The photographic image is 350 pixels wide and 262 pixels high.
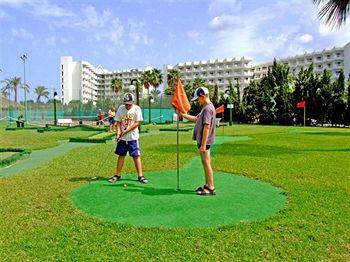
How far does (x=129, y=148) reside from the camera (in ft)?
24.3

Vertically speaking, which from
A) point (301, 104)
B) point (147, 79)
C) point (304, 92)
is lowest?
point (301, 104)

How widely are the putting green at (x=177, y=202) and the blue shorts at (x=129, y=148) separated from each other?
0.57 meters

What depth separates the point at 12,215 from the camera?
532 cm

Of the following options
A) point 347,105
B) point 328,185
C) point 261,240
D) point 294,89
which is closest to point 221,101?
point 294,89

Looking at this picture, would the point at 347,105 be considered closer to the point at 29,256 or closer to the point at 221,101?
the point at 221,101

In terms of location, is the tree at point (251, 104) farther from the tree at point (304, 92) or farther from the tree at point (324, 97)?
the tree at point (324, 97)

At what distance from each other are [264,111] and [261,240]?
143 feet

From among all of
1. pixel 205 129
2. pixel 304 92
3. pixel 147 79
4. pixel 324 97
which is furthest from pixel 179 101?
pixel 147 79

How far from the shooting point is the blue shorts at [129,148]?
7.38 m

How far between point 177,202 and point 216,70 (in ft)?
347

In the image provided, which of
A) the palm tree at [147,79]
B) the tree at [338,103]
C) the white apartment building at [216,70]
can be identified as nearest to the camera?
the tree at [338,103]

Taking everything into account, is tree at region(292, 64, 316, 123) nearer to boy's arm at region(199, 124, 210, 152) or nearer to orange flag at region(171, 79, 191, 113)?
orange flag at region(171, 79, 191, 113)

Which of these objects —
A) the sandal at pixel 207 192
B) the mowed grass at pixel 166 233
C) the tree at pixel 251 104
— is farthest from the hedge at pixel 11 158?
the tree at pixel 251 104

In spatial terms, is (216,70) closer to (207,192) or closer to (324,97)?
(324,97)
